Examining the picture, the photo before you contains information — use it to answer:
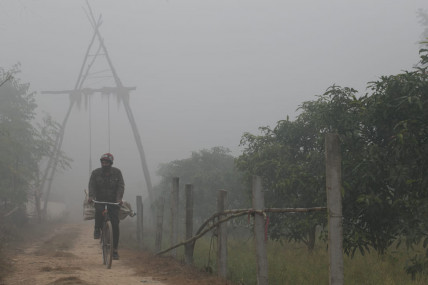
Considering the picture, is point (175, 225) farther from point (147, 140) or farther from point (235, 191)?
point (147, 140)

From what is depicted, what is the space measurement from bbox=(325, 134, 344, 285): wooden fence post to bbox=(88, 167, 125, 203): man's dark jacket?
5283 millimetres

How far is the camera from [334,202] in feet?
16.3

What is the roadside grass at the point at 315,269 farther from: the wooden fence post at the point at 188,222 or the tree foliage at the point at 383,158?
the tree foliage at the point at 383,158

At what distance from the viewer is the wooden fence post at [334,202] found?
4898 mm

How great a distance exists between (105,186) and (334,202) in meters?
5.57

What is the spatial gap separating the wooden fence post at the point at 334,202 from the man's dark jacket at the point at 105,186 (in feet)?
17.3

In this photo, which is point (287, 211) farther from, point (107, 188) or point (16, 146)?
point (16, 146)

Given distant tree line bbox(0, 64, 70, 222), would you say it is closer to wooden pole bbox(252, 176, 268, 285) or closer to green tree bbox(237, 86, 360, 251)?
green tree bbox(237, 86, 360, 251)

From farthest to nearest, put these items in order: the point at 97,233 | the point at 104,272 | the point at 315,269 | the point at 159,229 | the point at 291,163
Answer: the point at 159,229 < the point at 291,163 < the point at 97,233 < the point at 315,269 < the point at 104,272

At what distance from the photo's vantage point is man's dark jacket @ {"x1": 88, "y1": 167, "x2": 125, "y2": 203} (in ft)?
30.1

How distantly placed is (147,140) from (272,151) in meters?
150

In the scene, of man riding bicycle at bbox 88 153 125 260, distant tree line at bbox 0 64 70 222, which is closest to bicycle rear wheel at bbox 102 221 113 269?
man riding bicycle at bbox 88 153 125 260

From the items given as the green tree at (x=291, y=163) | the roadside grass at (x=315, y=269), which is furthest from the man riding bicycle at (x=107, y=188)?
the green tree at (x=291, y=163)

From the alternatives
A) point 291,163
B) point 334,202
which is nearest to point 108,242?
point 291,163
